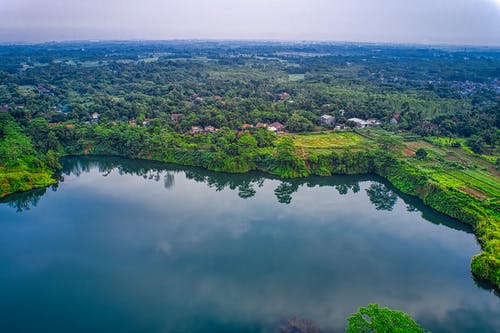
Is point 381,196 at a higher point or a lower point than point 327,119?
lower

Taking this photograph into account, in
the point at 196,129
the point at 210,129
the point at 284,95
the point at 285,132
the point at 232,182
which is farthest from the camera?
the point at 284,95

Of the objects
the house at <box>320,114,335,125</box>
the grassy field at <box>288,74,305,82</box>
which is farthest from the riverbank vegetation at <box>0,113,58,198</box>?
the grassy field at <box>288,74,305,82</box>

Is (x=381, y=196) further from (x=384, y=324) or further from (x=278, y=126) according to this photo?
(x=384, y=324)

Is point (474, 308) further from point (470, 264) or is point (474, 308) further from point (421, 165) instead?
point (421, 165)

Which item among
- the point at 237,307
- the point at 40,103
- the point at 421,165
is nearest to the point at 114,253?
the point at 237,307

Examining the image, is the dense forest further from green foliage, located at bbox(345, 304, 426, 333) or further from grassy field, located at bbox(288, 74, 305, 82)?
grassy field, located at bbox(288, 74, 305, 82)

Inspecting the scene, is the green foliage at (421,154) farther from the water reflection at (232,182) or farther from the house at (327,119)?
the house at (327,119)

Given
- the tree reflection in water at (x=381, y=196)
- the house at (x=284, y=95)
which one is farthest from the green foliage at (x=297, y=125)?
the house at (x=284, y=95)

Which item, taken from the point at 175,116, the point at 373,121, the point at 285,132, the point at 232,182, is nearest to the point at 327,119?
the point at 373,121

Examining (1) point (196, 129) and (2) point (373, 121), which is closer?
(1) point (196, 129)
